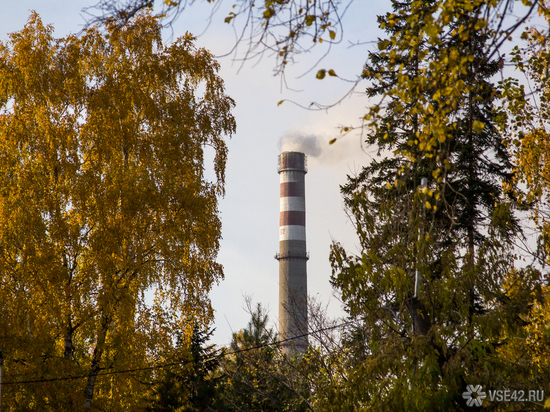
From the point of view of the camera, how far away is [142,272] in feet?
37.1

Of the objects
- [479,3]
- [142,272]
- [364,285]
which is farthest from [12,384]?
[479,3]

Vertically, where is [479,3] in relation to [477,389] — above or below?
above

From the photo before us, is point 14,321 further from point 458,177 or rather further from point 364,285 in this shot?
point 458,177

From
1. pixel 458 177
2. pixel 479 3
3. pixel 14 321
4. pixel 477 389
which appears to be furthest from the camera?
pixel 458 177

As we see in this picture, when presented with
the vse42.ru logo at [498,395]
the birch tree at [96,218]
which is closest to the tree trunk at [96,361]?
the birch tree at [96,218]

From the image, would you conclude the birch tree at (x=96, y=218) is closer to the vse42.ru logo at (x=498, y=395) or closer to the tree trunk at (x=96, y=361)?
the tree trunk at (x=96, y=361)

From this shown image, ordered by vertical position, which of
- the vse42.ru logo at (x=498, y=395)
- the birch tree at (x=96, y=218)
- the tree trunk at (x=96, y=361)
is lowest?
the vse42.ru logo at (x=498, y=395)

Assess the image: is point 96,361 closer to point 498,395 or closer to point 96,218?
point 96,218

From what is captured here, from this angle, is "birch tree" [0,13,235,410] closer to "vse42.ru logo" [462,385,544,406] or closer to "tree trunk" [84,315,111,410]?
"tree trunk" [84,315,111,410]

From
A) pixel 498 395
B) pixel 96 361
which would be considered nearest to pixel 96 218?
pixel 96 361

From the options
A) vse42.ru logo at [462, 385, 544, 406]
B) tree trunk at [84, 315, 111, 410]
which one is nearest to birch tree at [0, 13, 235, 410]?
tree trunk at [84, 315, 111, 410]

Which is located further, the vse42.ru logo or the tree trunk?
the tree trunk

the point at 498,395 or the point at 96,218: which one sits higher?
the point at 96,218

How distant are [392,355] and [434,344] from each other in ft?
1.64
